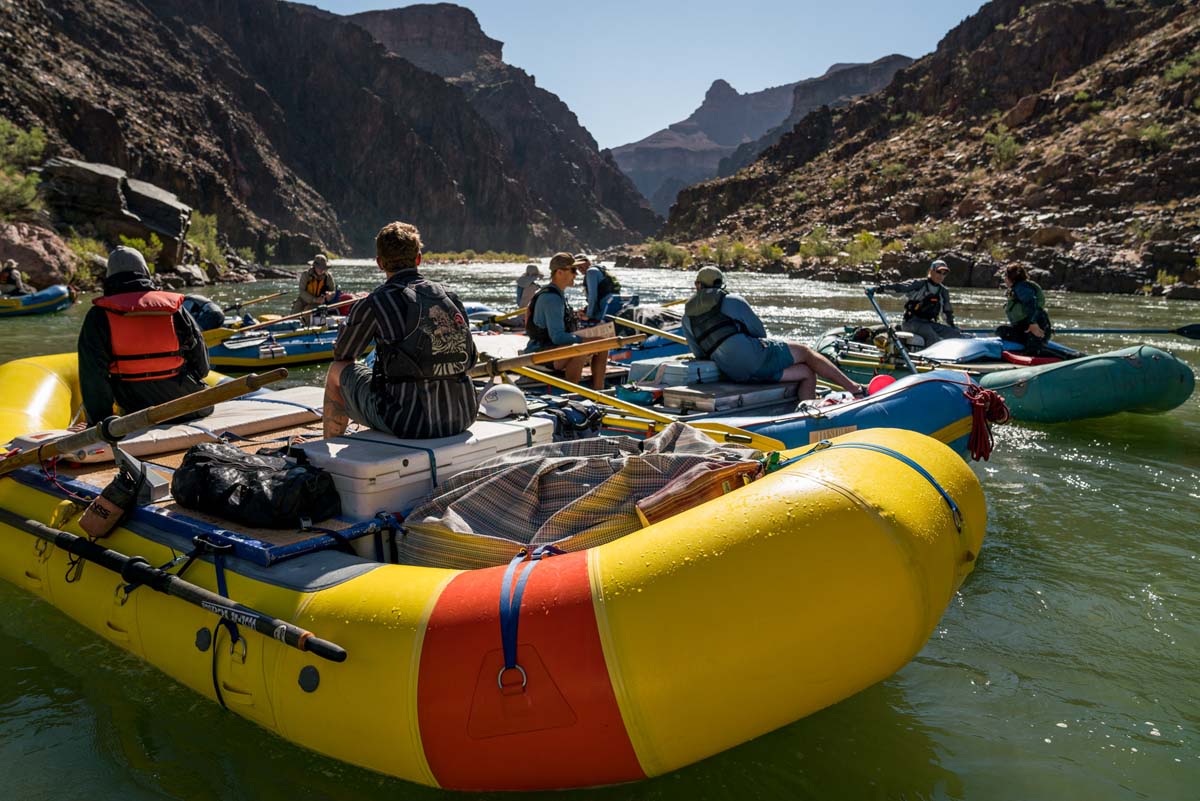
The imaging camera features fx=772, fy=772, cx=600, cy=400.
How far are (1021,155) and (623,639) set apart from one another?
190 feet

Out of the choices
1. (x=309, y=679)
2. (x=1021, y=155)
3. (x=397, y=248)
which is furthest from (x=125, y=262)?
(x=1021, y=155)

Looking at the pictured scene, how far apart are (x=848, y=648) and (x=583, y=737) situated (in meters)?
0.93

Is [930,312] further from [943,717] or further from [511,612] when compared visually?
[511,612]

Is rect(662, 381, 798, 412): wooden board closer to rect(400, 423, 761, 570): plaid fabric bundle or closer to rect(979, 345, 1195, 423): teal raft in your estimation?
rect(400, 423, 761, 570): plaid fabric bundle

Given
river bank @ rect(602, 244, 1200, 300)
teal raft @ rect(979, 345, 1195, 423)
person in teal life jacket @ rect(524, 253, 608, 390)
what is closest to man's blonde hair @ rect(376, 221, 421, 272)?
person in teal life jacket @ rect(524, 253, 608, 390)

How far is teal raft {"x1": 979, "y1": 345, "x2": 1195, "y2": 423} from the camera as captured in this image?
8.34 meters

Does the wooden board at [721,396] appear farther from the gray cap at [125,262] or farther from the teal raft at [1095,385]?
the gray cap at [125,262]

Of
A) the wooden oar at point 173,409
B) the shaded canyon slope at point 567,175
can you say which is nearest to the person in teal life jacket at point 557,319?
the wooden oar at point 173,409

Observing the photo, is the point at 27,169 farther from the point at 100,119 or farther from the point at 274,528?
the point at 274,528

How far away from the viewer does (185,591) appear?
3100 mm

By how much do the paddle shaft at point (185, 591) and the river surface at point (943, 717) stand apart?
689 millimetres

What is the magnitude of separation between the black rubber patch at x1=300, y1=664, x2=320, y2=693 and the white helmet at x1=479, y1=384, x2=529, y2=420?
2177 mm

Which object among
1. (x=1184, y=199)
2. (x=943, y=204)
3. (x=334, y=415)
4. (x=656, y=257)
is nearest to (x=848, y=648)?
(x=334, y=415)

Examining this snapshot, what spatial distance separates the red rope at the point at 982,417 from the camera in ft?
18.6
